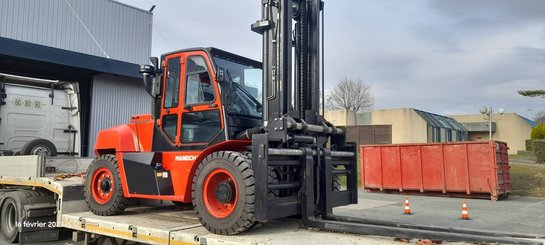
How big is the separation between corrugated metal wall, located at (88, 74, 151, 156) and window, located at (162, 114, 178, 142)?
43.1 feet

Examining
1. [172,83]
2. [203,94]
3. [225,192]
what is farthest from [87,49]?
[225,192]

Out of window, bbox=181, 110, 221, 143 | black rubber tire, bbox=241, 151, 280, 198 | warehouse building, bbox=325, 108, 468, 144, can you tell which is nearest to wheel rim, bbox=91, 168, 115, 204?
window, bbox=181, 110, 221, 143

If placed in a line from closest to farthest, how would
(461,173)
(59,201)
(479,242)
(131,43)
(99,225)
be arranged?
1. (479,242)
2. (99,225)
3. (59,201)
4. (461,173)
5. (131,43)

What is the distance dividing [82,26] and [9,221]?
39.0 ft

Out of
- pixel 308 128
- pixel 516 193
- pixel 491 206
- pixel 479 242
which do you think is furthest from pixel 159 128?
pixel 516 193

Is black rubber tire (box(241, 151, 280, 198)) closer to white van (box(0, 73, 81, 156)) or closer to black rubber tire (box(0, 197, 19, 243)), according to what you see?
black rubber tire (box(0, 197, 19, 243))

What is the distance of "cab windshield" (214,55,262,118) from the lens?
18.6 ft

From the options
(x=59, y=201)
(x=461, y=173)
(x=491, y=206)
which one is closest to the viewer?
(x=59, y=201)

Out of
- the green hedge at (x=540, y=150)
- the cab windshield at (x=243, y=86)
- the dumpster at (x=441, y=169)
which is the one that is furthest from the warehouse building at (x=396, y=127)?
the cab windshield at (x=243, y=86)

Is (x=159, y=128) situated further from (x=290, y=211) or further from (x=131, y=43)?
(x=131, y=43)

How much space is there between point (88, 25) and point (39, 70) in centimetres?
269

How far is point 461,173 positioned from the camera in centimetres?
1611

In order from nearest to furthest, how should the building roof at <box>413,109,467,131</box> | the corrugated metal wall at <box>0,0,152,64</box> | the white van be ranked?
the white van → the corrugated metal wall at <box>0,0,152,64</box> → the building roof at <box>413,109,467,131</box>

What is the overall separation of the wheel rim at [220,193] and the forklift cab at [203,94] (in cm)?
54
